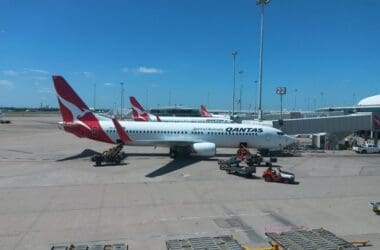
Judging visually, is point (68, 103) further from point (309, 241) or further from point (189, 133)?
point (309, 241)

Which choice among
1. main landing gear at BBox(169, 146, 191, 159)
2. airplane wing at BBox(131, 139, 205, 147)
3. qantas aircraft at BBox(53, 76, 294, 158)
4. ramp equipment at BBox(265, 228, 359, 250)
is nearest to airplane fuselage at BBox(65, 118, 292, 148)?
qantas aircraft at BBox(53, 76, 294, 158)

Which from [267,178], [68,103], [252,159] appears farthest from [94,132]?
[267,178]

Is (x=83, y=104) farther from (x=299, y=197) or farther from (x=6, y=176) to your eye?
(x=299, y=197)

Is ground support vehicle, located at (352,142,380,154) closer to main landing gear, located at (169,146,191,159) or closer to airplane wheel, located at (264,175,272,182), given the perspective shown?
main landing gear, located at (169,146,191,159)

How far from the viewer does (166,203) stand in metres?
20.3

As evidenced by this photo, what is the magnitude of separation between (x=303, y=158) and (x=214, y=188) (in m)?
19.7

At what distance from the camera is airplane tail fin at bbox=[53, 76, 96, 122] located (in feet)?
126

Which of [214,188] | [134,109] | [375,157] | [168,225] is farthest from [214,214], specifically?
[134,109]

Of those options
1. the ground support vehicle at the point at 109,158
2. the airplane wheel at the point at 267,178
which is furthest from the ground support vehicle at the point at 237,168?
the ground support vehicle at the point at 109,158

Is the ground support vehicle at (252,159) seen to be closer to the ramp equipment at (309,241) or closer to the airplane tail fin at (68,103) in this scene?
the airplane tail fin at (68,103)

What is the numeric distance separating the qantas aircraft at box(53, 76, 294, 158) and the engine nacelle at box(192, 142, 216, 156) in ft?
1.82

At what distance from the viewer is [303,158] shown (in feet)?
134

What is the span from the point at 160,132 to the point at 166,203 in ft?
64.7

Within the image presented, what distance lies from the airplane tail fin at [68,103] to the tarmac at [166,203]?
6287 mm
